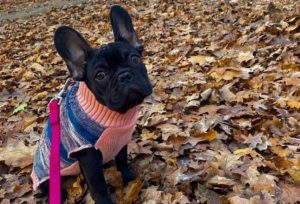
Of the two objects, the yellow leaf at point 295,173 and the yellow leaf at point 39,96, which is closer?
the yellow leaf at point 295,173

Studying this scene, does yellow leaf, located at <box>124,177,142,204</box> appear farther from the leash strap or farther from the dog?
the leash strap

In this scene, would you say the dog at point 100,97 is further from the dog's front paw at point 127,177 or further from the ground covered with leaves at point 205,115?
the ground covered with leaves at point 205,115

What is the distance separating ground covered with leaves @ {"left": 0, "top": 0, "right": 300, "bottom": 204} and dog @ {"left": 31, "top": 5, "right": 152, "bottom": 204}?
53 centimetres

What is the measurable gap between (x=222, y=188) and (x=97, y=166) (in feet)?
2.92

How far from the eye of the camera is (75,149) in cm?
293

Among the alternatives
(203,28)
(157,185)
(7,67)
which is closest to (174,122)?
(157,185)

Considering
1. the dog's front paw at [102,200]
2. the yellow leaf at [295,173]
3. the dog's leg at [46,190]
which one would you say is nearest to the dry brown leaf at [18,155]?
the dog's leg at [46,190]

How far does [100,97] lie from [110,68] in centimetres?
19

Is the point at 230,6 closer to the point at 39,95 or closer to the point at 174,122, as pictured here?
the point at 39,95

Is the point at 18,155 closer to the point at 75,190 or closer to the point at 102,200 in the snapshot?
the point at 75,190

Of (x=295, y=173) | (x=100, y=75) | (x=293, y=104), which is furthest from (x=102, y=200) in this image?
(x=293, y=104)

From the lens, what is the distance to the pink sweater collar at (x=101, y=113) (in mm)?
2855

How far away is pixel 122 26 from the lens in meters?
3.08

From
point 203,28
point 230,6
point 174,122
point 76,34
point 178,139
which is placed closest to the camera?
point 76,34
